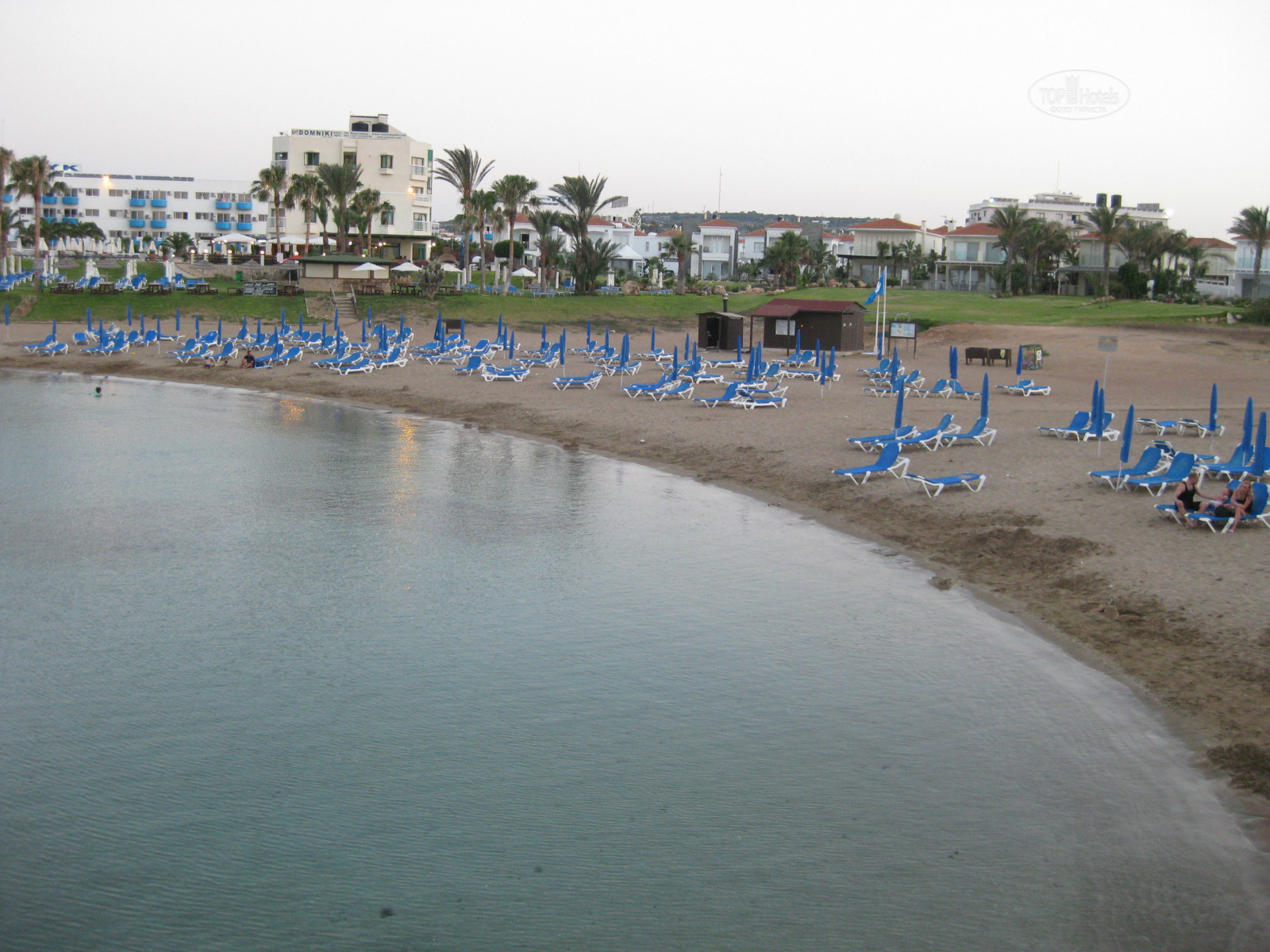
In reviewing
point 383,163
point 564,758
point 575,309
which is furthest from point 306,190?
point 564,758

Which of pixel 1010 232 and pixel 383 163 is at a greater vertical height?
pixel 383 163

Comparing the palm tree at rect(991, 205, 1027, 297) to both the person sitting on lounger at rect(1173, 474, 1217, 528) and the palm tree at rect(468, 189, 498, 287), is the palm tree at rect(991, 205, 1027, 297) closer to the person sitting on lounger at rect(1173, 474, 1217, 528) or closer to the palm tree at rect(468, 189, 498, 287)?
the palm tree at rect(468, 189, 498, 287)

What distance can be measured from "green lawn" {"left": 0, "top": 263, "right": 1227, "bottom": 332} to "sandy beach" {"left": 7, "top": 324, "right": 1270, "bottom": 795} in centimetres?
845

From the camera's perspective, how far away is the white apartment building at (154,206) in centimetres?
11438

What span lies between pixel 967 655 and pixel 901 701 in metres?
1.45

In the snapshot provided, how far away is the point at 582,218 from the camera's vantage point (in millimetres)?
61969

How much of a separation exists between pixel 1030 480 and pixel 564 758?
11.1 meters

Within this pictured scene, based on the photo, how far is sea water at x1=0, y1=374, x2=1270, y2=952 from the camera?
7.08 metres

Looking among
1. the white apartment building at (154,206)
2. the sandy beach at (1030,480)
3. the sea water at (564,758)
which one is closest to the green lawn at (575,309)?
the sandy beach at (1030,480)

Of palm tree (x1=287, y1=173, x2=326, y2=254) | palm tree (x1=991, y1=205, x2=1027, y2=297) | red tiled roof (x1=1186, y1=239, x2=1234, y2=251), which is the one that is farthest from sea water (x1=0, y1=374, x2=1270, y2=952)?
red tiled roof (x1=1186, y1=239, x2=1234, y2=251)

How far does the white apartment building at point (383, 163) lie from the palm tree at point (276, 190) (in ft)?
7.42

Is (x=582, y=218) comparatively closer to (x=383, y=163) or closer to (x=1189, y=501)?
(x=383, y=163)

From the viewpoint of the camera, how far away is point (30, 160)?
56.8 metres

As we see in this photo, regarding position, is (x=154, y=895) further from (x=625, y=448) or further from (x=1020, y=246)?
(x=1020, y=246)
